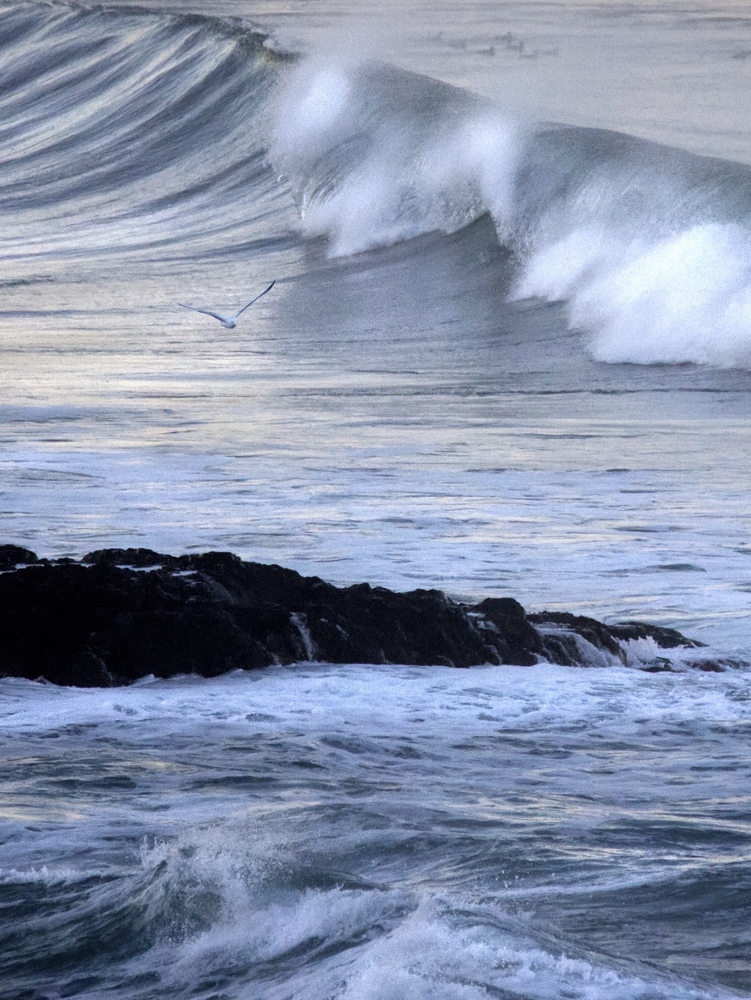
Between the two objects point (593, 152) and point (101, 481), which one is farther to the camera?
point (593, 152)

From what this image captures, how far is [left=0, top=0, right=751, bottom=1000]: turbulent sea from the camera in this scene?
3752mm

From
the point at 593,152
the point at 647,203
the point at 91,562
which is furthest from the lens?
the point at 593,152

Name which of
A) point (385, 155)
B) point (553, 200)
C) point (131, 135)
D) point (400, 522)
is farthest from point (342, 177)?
point (400, 522)

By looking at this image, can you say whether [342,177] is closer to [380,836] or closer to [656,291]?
[656,291]

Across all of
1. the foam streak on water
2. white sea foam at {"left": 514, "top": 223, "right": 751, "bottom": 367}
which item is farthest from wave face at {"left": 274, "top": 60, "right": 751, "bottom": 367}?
the foam streak on water

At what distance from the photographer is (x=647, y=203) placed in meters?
18.0

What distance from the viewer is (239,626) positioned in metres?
6.05

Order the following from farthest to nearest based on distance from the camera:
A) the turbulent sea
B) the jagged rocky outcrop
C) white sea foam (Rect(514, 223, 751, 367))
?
white sea foam (Rect(514, 223, 751, 367))
the jagged rocky outcrop
the turbulent sea

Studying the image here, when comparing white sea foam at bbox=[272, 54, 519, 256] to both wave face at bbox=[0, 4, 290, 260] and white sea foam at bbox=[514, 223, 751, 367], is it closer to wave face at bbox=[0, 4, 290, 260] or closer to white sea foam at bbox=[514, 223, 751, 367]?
wave face at bbox=[0, 4, 290, 260]

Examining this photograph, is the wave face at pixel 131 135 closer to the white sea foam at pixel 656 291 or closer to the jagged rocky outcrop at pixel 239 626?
the white sea foam at pixel 656 291

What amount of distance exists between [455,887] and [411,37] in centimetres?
3834

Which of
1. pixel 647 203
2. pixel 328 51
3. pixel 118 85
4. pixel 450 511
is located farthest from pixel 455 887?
pixel 118 85

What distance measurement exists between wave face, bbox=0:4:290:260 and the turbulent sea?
19cm

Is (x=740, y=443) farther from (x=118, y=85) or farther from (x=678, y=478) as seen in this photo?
(x=118, y=85)
